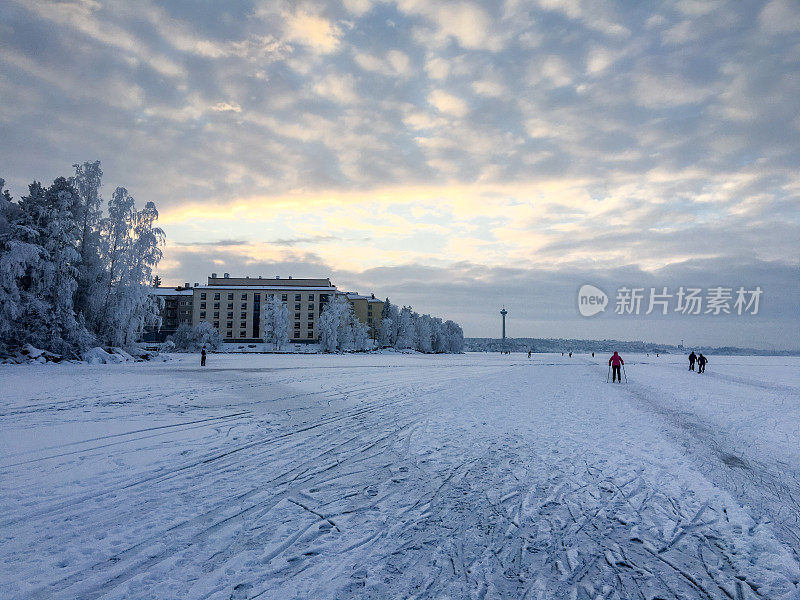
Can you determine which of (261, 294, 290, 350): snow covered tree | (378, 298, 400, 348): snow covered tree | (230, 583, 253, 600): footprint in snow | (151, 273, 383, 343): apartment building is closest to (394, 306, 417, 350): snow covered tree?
(378, 298, 400, 348): snow covered tree

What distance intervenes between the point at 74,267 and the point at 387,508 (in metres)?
38.1

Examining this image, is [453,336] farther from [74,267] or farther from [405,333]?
[74,267]

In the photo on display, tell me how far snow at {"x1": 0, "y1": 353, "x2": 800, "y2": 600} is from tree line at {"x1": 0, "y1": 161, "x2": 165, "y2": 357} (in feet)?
84.6

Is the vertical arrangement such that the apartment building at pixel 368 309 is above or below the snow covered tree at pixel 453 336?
above

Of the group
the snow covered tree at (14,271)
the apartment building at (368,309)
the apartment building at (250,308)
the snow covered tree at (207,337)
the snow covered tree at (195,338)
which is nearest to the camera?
the snow covered tree at (14,271)

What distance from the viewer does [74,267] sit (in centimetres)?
3359

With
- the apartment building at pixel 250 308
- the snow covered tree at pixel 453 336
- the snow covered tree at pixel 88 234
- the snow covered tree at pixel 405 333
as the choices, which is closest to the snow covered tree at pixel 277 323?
the apartment building at pixel 250 308

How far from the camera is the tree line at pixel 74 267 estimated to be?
30.2 m

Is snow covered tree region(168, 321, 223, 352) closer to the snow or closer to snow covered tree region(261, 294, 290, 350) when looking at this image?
snow covered tree region(261, 294, 290, 350)

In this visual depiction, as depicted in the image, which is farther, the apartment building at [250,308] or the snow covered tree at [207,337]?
the apartment building at [250,308]

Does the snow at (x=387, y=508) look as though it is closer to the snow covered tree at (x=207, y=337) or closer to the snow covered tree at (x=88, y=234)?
the snow covered tree at (x=88, y=234)

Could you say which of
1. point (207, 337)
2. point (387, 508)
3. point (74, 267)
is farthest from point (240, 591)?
point (207, 337)

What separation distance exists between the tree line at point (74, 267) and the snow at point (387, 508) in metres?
25.8

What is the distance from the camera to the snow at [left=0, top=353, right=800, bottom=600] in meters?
3.59
